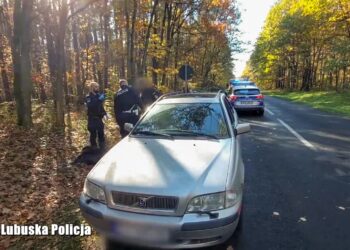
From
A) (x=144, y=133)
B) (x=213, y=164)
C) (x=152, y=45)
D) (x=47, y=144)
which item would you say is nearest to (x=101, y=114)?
(x=47, y=144)

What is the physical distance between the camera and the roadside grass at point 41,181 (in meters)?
4.17

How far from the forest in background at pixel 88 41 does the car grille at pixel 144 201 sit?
8.54 meters

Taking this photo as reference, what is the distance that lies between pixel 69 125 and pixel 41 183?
6.64 meters

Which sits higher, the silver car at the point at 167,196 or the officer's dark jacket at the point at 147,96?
the officer's dark jacket at the point at 147,96

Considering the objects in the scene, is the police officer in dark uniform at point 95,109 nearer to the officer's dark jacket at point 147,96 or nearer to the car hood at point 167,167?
the officer's dark jacket at point 147,96

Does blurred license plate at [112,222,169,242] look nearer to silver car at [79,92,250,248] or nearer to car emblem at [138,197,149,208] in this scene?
silver car at [79,92,250,248]

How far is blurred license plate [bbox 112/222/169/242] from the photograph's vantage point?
3.25 m

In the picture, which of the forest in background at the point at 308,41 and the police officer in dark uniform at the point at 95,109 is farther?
the forest in background at the point at 308,41

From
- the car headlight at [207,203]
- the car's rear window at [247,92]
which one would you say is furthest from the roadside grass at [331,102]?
the car headlight at [207,203]

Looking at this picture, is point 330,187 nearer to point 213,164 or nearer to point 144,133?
point 213,164

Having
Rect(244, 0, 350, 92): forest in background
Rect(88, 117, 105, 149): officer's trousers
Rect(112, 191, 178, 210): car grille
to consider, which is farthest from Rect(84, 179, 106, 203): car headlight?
Rect(244, 0, 350, 92): forest in background

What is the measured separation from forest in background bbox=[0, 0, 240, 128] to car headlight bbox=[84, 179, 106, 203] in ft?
26.4

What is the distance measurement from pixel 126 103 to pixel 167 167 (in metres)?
4.92

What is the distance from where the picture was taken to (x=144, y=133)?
5012mm
